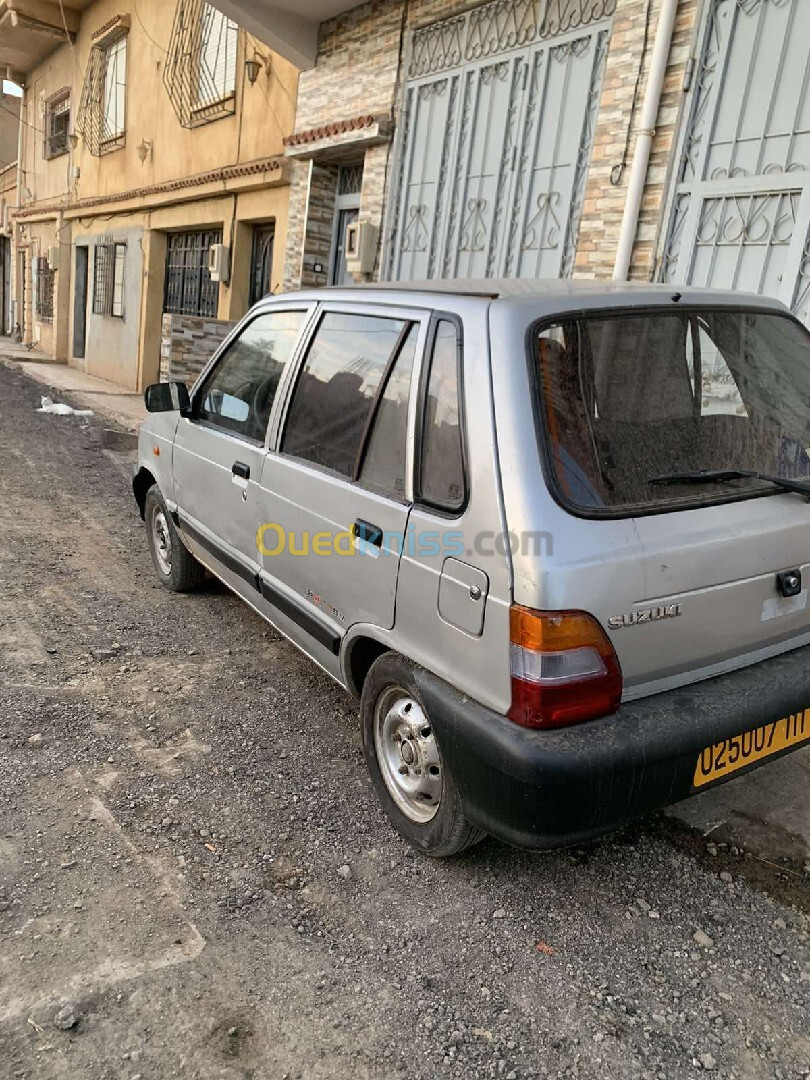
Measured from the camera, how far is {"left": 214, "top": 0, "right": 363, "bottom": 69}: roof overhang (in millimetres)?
8492

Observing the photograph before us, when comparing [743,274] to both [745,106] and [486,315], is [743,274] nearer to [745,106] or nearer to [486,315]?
[745,106]

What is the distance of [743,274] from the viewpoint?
211 inches

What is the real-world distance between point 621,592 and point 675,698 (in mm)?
404

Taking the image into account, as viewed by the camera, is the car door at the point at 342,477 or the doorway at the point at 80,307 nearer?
the car door at the point at 342,477

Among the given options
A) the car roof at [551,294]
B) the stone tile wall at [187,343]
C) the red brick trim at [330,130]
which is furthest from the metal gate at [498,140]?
the car roof at [551,294]

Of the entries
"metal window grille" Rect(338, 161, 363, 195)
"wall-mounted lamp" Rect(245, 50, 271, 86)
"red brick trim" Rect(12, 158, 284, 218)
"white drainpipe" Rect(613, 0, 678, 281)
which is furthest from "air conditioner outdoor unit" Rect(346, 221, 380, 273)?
"white drainpipe" Rect(613, 0, 678, 281)

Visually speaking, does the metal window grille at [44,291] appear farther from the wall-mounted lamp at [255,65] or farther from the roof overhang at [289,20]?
the roof overhang at [289,20]

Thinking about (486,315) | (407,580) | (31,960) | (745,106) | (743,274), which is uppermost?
(745,106)

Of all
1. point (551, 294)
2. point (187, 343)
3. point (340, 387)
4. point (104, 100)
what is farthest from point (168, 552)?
point (104, 100)

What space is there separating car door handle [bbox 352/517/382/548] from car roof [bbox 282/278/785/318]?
0.74 meters

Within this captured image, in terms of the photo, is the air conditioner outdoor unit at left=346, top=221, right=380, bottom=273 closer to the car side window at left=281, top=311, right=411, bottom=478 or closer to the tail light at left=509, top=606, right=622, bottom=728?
the car side window at left=281, top=311, right=411, bottom=478

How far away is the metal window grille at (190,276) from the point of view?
1217 cm

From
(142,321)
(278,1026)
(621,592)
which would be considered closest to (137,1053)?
(278,1026)

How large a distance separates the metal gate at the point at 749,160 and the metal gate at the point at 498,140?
3.40ft
